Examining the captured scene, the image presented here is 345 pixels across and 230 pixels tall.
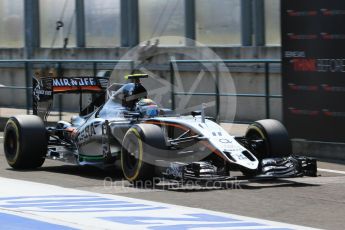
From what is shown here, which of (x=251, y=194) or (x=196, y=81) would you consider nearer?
(x=251, y=194)

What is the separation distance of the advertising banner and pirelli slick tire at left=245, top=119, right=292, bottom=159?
2290mm

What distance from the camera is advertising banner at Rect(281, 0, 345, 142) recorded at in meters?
14.6

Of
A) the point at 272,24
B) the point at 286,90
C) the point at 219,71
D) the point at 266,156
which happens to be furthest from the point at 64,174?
the point at 272,24

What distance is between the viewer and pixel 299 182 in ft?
39.5

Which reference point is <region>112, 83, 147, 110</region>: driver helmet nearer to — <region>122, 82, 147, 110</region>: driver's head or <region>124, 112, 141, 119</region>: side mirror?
<region>122, 82, 147, 110</region>: driver's head

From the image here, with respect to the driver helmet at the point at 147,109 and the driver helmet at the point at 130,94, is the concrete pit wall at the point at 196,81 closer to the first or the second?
the driver helmet at the point at 130,94

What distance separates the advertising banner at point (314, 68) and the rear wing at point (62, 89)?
3.29 m

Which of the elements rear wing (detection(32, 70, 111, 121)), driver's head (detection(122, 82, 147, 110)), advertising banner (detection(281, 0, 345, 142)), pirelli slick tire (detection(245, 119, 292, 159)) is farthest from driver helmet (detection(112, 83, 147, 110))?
advertising banner (detection(281, 0, 345, 142))

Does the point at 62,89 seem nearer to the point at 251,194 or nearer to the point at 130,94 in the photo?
the point at 130,94

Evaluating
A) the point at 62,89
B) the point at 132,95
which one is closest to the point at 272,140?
the point at 132,95

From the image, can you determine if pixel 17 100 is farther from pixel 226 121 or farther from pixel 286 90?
pixel 286 90

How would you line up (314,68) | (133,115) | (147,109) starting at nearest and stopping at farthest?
(147,109) → (133,115) → (314,68)

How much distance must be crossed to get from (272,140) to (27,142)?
370cm

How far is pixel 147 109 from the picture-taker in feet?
41.6
